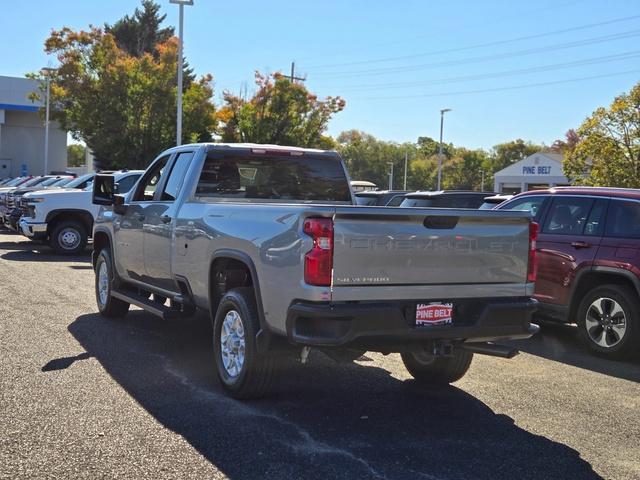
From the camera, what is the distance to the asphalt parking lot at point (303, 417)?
412cm

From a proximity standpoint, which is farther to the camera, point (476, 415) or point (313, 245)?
point (476, 415)

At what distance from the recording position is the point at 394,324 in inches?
181

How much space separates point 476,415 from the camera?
521 cm

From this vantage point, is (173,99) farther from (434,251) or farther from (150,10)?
(150,10)

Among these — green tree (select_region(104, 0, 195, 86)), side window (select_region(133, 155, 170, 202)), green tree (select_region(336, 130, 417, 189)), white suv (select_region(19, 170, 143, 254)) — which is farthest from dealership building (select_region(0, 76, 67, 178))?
green tree (select_region(336, 130, 417, 189))

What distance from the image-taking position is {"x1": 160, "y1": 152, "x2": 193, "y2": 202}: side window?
687 cm

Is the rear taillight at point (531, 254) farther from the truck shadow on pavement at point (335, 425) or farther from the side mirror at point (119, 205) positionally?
the side mirror at point (119, 205)

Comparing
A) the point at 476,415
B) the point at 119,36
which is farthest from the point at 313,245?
the point at 119,36

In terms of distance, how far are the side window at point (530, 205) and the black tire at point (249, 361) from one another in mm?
4279

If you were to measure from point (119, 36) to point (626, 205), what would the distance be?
6314 cm

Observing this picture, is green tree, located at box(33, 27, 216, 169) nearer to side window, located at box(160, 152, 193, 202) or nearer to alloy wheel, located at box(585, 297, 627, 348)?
side window, located at box(160, 152, 193, 202)

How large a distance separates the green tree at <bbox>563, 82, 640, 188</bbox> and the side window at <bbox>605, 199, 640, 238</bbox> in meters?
12.0

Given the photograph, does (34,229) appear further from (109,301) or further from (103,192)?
(103,192)

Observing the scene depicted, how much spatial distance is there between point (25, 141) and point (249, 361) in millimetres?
53339
